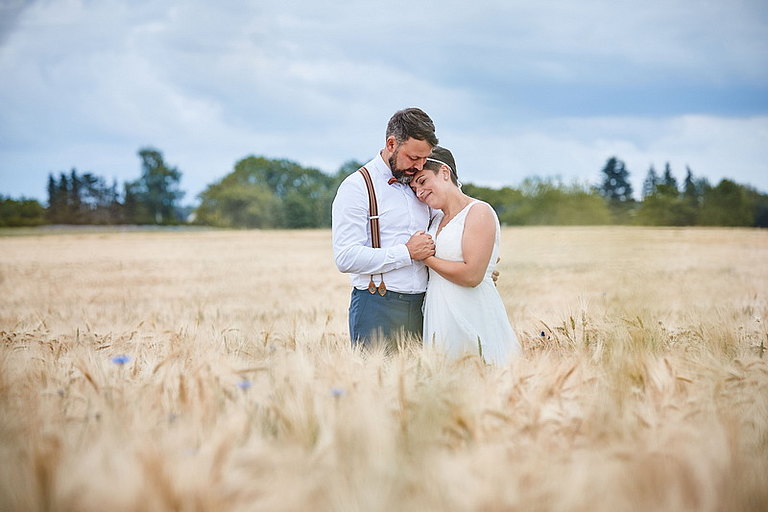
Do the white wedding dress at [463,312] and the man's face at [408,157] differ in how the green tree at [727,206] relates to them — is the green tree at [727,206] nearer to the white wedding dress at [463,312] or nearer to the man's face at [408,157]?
the white wedding dress at [463,312]

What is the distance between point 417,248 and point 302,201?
181ft

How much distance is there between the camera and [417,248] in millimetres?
3799

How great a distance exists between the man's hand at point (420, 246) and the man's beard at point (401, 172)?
0.36 metres

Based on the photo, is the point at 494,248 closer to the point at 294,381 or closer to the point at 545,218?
the point at 294,381

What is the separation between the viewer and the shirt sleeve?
381 centimetres

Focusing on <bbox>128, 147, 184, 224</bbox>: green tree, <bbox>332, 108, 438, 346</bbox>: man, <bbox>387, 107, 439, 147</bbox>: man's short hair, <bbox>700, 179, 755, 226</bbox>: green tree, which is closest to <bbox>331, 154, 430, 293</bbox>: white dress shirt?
<bbox>332, 108, 438, 346</bbox>: man

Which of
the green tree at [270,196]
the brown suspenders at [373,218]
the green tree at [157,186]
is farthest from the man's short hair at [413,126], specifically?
the green tree at [157,186]

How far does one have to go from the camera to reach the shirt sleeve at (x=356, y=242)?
3807 mm

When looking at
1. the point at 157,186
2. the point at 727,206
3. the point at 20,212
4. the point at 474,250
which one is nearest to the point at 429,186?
the point at 474,250

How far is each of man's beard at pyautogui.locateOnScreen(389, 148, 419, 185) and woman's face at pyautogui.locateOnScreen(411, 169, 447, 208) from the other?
1.4 inches

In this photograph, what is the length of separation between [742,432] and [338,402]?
126 centimetres

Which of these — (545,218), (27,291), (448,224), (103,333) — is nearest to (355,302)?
(448,224)

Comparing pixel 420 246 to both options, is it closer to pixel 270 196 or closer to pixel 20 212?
pixel 20 212

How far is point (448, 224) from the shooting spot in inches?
152
